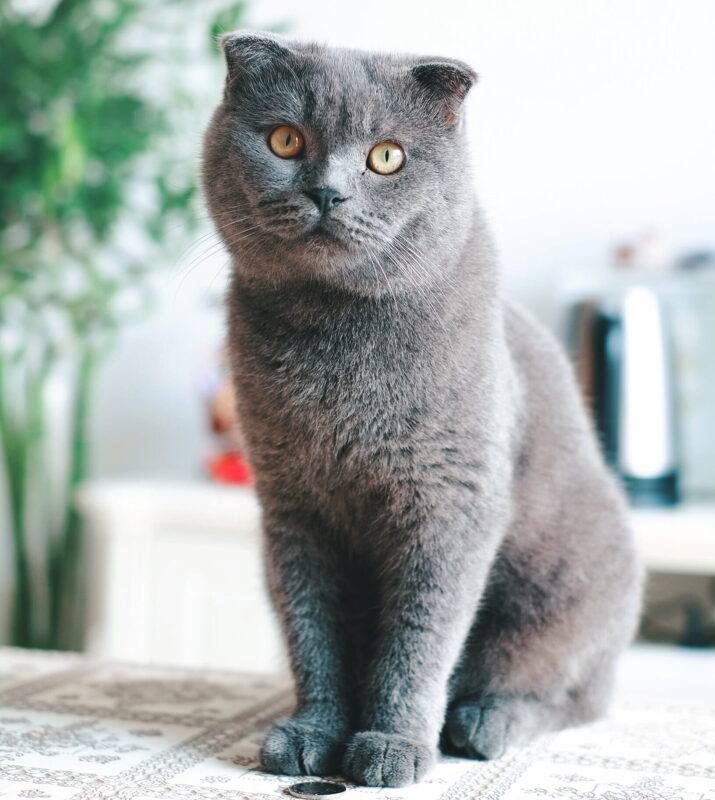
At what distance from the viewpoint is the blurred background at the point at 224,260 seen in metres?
2.01

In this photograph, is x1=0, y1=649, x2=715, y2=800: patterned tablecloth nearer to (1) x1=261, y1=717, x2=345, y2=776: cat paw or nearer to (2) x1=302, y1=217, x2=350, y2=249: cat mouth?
(1) x1=261, y1=717, x2=345, y2=776: cat paw

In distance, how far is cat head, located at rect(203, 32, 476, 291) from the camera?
0.93 meters

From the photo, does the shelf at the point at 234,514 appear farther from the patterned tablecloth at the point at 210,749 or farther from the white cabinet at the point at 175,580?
the patterned tablecloth at the point at 210,749

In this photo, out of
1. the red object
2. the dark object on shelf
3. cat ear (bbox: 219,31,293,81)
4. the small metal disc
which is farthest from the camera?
the red object

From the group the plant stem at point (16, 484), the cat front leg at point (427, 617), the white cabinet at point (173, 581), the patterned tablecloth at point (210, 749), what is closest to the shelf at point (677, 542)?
the patterned tablecloth at point (210, 749)

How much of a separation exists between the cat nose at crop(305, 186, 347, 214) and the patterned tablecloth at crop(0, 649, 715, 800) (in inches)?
19.3

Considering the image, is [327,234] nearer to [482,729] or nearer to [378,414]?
[378,414]

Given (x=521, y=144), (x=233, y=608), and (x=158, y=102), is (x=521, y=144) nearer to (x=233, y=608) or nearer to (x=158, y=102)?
(x=158, y=102)

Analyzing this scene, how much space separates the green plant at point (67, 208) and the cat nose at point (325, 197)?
1.03 metres

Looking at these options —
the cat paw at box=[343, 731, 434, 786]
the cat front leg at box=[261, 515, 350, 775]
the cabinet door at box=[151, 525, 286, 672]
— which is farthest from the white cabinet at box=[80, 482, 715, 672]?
the cat paw at box=[343, 731, 434, 786]

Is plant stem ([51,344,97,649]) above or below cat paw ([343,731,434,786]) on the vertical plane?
above

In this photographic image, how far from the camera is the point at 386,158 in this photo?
0.96 metres

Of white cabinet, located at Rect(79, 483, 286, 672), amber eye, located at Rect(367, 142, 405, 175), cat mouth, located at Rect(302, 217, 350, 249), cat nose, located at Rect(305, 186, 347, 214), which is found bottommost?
white cabinet, located at Rect(79, 483, 286, 672)

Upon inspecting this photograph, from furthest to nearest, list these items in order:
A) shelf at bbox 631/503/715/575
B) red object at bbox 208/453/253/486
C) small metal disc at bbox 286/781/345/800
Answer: red object at bbox 208/453/253/486 < shelf at bbox 631/503/715/575 < small metal disc at bbox 286/781/345/800
